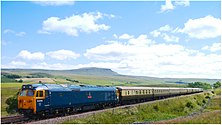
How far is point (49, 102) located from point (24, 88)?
2.85m

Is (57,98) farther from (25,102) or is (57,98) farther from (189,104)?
(189,104)

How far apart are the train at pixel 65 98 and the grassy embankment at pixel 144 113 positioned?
3.17 meters

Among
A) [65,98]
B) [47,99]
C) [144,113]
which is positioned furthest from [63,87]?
[144,113]

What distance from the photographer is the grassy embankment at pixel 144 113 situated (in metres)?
36.9

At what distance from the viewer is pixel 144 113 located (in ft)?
156

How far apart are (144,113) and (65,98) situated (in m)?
15.2

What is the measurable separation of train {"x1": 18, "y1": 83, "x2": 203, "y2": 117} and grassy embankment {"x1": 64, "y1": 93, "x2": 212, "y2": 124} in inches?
125

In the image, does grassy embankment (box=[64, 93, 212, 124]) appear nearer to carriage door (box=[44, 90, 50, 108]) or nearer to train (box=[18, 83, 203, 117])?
carriage door (box=[44, 90, 50, 108])

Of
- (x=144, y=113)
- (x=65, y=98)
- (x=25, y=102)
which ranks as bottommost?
(x=144, y=113)

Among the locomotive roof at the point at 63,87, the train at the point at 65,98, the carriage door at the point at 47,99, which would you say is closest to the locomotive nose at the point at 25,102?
the train at the point at 65,98

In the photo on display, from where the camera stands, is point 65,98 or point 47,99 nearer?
point 47,99

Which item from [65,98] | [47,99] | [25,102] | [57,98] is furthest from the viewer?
[65,98]

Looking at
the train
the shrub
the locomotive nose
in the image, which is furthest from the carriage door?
the shrub

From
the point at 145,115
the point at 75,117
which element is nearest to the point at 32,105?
the point at 75,117
